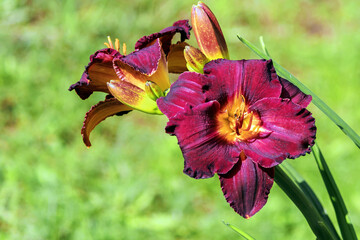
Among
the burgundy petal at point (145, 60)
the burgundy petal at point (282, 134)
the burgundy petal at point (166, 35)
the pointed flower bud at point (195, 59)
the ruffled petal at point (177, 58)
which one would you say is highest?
the burgundy petal at point (166, 35)

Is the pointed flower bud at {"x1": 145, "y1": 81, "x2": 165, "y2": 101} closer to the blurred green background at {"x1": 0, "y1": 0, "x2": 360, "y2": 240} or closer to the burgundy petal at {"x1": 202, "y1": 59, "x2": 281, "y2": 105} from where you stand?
the burgundy petal at {"x1": 202, "y1": 59, "x2": 281, "y2": 105}

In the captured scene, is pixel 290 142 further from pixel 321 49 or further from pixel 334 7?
pixel 334 7

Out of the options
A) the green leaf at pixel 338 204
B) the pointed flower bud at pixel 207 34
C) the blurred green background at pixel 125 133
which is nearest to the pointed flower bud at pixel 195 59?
the pointed flower bud at pixel 207 34

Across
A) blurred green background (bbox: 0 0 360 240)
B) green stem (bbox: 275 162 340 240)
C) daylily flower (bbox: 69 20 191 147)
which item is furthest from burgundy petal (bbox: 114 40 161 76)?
blurred green background (bbox: 0 0 360 240)

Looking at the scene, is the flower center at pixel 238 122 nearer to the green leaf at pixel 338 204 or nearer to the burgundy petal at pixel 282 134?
the burgundy petal at pixel 282 134

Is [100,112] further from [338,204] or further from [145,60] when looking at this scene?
[338,204]

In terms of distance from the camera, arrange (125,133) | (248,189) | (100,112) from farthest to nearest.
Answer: (125,133)
(100,112)
(248,189)

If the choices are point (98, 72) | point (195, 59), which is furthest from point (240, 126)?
point (98, 72)
